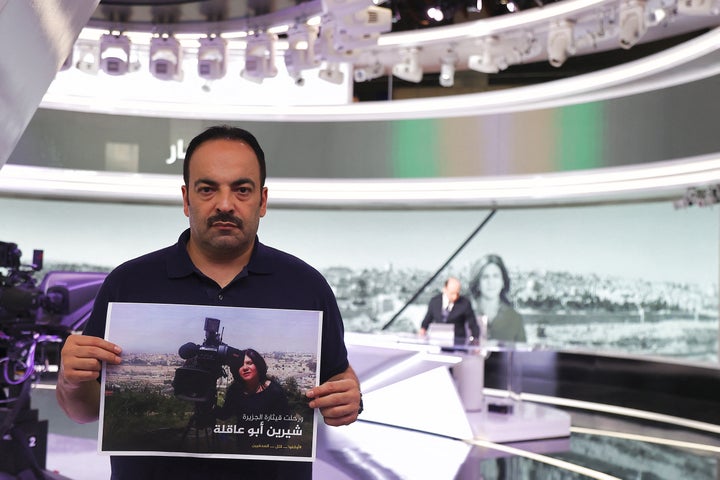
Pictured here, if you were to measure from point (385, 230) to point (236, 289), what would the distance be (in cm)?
925

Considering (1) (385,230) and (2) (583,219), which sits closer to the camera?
(2) (583,219)

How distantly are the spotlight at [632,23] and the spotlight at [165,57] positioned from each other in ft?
14.0

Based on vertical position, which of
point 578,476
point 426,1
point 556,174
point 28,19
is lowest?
point 578,476

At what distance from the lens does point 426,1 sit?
8.05 meters

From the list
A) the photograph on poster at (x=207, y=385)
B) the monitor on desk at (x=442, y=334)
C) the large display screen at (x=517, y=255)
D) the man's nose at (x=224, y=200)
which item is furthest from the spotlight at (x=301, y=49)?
the photograph on poster at (x=207, y=385)

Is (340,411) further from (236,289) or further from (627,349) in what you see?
(627,349)

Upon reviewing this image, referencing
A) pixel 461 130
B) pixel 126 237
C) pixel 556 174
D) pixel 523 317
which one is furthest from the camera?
pixel 126 237

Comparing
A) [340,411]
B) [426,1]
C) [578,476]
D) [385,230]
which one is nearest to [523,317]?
[385,230]

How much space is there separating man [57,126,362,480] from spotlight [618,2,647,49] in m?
6.34

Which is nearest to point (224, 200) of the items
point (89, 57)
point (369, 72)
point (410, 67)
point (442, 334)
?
point (442, 334)

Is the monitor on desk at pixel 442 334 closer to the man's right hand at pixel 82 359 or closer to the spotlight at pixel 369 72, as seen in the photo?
the spotlight at pixel 369 72

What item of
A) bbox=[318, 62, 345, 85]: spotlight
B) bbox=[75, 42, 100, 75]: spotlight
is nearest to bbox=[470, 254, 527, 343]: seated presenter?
bbox=[318, 62, 345, 85]: spotlight

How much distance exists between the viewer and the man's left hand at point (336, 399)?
1.50 m

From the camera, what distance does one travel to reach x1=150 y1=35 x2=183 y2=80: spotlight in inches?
330
